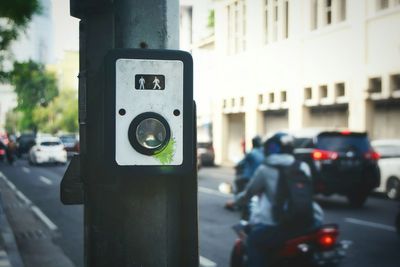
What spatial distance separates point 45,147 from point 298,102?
13.9m

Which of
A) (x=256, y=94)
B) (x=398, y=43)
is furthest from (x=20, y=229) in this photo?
(x=256, y=94)

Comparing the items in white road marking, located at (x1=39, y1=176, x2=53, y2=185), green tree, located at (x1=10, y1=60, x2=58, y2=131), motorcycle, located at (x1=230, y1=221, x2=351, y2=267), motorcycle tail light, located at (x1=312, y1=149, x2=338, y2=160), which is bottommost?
white road marking, located at (x1=39, y1=176, x2=53, y2=185)

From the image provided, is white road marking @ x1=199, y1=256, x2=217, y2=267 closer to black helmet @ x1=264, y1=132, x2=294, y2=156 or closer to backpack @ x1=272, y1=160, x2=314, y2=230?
black helmet @ x1=264, y1=132, x2=294, y2=156

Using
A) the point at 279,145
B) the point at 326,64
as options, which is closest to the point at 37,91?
the point at 326,64

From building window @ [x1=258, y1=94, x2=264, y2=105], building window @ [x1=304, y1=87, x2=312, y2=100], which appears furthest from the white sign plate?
building window @ [x1=258, y1=94, x2=264, y2=105]

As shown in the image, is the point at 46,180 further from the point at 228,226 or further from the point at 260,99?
the point at 260,99

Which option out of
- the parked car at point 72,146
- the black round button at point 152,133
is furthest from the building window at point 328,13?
the black round button at point 152,133

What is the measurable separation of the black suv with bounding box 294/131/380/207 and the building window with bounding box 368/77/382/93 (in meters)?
7.96

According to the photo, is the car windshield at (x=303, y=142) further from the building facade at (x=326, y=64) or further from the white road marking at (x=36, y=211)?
the white road marking at (x=36, y=211)

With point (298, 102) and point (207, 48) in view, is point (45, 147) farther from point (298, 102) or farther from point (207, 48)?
point (298, 102)

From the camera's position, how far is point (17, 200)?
13.9 m

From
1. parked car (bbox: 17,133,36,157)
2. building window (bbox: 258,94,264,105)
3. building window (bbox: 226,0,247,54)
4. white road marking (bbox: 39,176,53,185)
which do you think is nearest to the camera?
white road marking (bbox: 39,176,53,185)

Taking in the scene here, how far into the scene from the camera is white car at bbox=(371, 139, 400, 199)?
13.8 metres

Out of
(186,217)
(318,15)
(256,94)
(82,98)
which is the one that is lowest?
(186,217)
